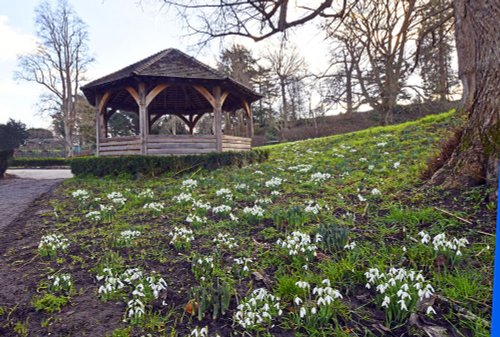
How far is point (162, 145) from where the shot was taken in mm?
11250

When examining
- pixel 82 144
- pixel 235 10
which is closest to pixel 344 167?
pixel 235 10

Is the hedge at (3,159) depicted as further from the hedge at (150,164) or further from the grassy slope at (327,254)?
the grassy slope at (327,254)

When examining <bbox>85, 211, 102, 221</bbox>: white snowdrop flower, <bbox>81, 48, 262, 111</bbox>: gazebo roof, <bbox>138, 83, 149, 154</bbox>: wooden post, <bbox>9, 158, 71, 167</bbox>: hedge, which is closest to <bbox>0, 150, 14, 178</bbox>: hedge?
<bbox>81, 48, 262, 111</bbox>: gazebo roof

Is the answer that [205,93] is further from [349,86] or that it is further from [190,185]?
[349,86]

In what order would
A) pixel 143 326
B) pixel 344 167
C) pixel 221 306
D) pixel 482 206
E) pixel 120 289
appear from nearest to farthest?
pixel 143 326
pixel 221 306
pixel 120 289
pixel 482 206
pixel 344 167

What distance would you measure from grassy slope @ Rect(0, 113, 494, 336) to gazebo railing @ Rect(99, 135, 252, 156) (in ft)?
14.9

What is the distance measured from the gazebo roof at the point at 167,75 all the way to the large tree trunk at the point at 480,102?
8.46 m

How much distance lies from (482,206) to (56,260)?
5242mm

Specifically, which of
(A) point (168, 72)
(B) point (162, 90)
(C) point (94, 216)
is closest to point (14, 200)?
(C) point (94, 216)

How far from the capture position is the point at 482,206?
375cm

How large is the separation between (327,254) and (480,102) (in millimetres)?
3095

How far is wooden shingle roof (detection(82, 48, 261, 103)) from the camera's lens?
10922mm

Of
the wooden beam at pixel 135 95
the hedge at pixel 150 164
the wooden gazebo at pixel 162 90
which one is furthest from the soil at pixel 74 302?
the wooden beam at pixel 135 95

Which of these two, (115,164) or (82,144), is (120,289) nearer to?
(115,164)
